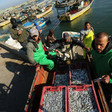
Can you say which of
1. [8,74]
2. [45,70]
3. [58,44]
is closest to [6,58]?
[8,74]

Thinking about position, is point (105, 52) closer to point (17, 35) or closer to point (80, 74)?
point (80, 74)

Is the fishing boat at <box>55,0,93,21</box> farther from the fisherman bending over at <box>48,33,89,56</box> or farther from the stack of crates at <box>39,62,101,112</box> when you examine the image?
the stack of crates at <box>39,62,101,112</box>

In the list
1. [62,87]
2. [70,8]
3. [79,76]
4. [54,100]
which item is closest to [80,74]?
[79,76]

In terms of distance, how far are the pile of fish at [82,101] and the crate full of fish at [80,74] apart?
37cm

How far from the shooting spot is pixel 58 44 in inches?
134

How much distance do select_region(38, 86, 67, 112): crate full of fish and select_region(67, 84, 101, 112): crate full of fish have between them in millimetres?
148

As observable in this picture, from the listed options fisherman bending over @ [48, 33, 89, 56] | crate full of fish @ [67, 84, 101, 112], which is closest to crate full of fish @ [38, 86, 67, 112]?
crate full of fish @ [67, 84, 101, 112]

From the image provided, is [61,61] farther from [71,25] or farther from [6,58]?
[71,25]

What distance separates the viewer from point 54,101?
2178 mm

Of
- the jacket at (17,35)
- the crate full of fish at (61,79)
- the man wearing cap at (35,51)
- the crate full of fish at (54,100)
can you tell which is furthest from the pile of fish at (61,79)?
the jacket at (17,35)

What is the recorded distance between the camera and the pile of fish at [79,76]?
8.49 feet

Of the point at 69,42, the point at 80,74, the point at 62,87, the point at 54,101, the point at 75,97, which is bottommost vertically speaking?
the point at 54,101

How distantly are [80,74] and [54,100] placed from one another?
114cm

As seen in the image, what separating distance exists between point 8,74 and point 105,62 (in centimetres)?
610
